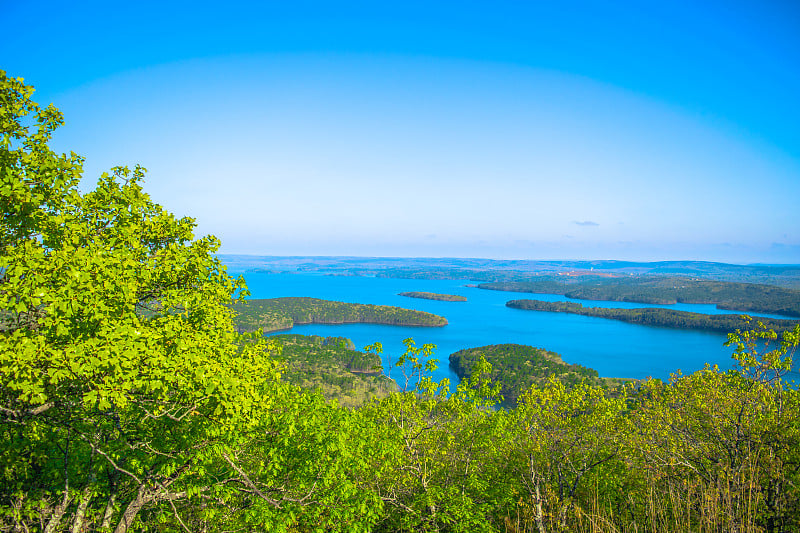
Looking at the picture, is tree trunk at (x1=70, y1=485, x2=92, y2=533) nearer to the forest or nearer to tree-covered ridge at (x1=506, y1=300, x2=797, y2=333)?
the forest

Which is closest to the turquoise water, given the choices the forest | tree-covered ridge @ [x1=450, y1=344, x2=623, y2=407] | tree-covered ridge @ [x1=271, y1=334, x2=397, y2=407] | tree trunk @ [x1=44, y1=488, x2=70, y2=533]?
tree-covered ridge @ [x1=450, y1=344, x2=623, y2=407]

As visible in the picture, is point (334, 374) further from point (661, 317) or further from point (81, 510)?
point (661, 317)

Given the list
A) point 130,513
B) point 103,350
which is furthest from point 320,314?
point 103,350

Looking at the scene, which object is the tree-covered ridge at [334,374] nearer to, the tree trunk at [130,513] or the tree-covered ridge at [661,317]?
the tree trunk at [130,513]

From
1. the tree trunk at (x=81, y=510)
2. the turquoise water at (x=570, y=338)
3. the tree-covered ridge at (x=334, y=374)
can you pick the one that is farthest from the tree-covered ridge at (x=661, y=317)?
the tree trunk at (x=81, y=510)

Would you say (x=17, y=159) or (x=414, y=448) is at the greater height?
(x=17, y=159)

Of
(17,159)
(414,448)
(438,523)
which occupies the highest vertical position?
(17,159)

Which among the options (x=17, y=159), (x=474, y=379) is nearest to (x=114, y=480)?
(x=17, y=159)

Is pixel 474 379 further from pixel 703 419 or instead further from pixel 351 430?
pixel 703 419
